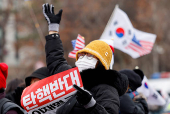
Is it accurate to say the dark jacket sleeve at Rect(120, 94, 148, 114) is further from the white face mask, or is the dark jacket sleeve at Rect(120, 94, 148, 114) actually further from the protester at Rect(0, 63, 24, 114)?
the protester at Rect(0, 63, 24, 114)

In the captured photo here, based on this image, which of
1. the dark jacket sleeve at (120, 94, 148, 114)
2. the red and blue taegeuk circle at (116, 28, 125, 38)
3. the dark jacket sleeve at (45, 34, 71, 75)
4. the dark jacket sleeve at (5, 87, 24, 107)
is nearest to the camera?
the dark jacket sleeve at (45, 34, 71, 75)

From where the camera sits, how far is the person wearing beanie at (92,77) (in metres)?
2.28

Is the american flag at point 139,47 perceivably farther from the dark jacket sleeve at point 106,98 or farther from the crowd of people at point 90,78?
the dark jacket sleeve at point 106,98

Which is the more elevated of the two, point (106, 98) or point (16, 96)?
point (106, 98)

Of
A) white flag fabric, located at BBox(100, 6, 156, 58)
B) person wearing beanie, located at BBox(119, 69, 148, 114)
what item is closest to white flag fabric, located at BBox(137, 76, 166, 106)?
person wearing beanie, located at BBox(119, 69, 148, 114)

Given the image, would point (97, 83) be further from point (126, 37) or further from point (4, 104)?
point (126, 37)

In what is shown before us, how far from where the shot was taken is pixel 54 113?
101 inches

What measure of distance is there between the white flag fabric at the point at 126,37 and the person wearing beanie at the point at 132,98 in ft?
5.33

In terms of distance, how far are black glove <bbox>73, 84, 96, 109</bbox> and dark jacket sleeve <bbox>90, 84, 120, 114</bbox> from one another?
0.10m

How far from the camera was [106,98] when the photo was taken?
7.99 ft

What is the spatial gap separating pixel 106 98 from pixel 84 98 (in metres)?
0.33

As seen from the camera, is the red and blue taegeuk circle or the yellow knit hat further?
the red and blue taegeuk circle

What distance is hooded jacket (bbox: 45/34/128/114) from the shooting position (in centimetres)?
239

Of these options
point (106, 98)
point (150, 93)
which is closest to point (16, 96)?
point (150, 93)
